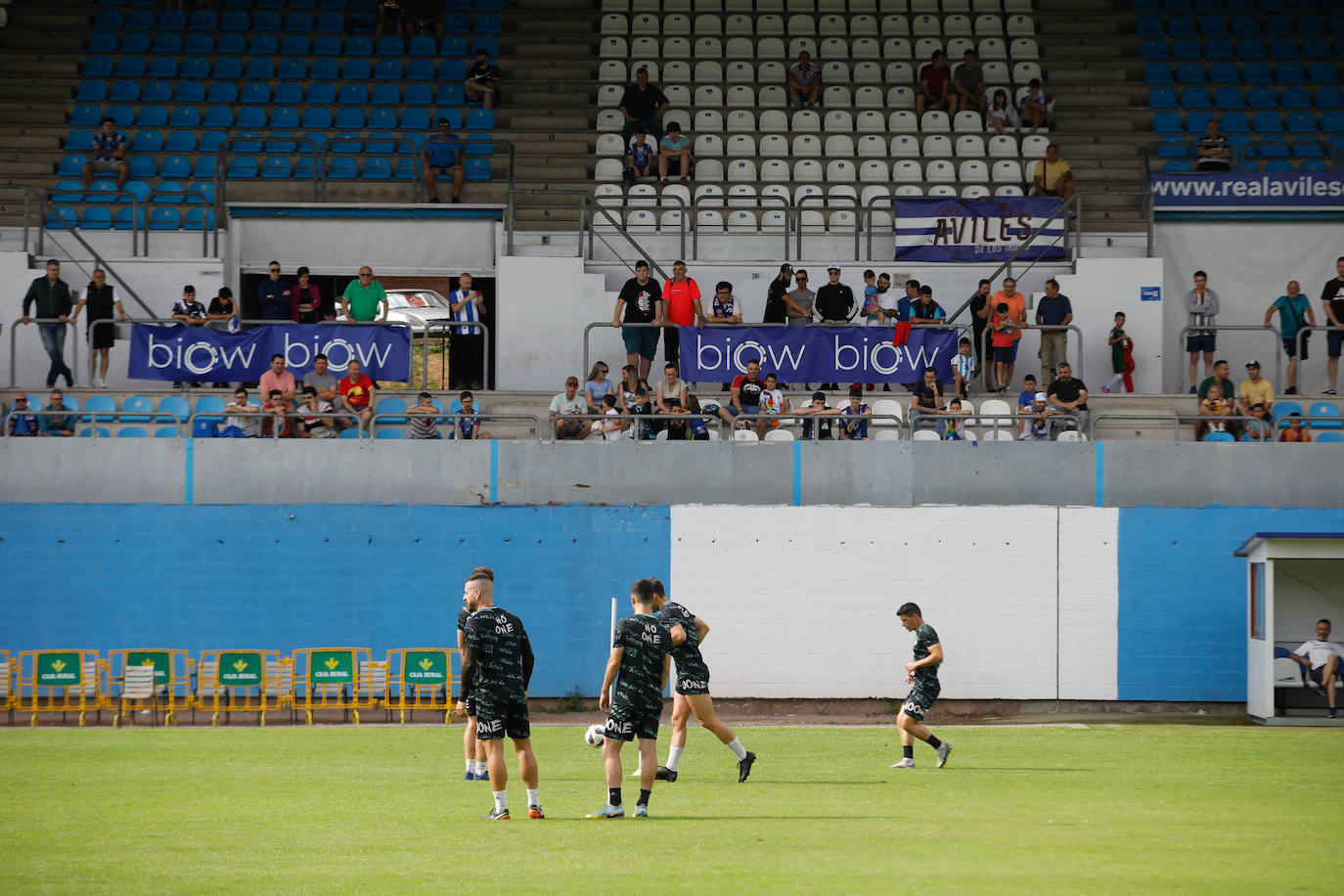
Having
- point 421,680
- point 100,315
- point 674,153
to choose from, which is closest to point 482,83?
point 674,153

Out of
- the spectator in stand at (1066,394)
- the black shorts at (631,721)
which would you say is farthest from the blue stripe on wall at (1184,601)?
the black shorts at (631,721)

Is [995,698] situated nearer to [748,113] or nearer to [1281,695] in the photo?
[1281,695]

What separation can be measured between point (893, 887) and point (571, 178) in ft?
70.6

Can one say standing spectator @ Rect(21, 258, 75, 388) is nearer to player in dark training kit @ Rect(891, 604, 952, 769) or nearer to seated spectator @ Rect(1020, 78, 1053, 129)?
player in dark training kit @ Rect(891, 604, 952, 769)

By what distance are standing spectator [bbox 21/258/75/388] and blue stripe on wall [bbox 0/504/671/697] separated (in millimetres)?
3421

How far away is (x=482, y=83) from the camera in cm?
2938

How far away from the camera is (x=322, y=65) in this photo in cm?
3042

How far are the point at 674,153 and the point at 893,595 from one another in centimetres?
1085

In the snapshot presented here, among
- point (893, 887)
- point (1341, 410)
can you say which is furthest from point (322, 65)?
point (893, 887)

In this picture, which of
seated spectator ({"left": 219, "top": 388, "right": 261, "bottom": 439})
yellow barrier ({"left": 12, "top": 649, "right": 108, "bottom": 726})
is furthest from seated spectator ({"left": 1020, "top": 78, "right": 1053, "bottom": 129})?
yellow barrier ({"left": 12, "top": 649, "right": 108, "bottom": 726})

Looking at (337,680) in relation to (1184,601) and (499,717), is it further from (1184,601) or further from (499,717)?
(1184,601)

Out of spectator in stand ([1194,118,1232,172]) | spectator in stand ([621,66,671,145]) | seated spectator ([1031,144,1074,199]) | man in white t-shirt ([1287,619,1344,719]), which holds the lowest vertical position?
man in white t-shirt ([1287,619,1344,719])

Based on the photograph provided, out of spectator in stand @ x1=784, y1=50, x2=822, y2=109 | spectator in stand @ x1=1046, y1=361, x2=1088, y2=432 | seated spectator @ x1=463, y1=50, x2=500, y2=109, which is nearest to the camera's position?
spectator in stand @ x1=1046, y1=361, x2=1088, y2=432

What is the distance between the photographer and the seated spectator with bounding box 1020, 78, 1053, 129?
28859mm
